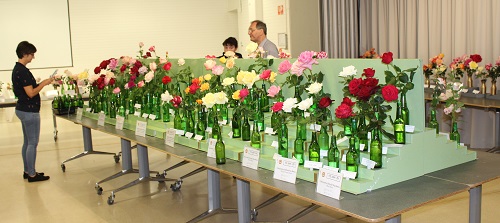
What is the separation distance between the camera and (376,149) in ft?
9.32

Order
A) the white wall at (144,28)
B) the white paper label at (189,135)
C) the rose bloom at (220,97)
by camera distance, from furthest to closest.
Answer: the white wall at (144,28) < the white paper label at (189,135) < the rose bloom at (220,97)

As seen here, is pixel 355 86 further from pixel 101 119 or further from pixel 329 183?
pixel 101 119

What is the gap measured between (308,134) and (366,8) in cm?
597

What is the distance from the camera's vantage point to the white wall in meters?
12.7

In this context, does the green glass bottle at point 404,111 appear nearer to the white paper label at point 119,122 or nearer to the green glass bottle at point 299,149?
the green glass bottle at point 299,149

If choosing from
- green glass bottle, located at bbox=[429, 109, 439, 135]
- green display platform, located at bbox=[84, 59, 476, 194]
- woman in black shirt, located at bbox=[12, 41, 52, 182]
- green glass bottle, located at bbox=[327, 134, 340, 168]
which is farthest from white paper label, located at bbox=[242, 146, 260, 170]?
woman in black shirt, located at bbox=[12, 41, 52, 182]

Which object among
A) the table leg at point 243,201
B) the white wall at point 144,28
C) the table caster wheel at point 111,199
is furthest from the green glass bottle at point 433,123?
the white wall at point 144,28

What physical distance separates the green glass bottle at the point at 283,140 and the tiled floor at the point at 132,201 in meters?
1.28

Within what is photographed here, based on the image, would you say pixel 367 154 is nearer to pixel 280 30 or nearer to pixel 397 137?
pixel 397 137

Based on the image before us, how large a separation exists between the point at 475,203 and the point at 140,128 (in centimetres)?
269

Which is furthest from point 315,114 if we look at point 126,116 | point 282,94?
point 126,116

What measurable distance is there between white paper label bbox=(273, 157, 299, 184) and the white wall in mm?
10417

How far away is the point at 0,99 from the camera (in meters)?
7.85

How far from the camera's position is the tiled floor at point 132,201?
4.50m
